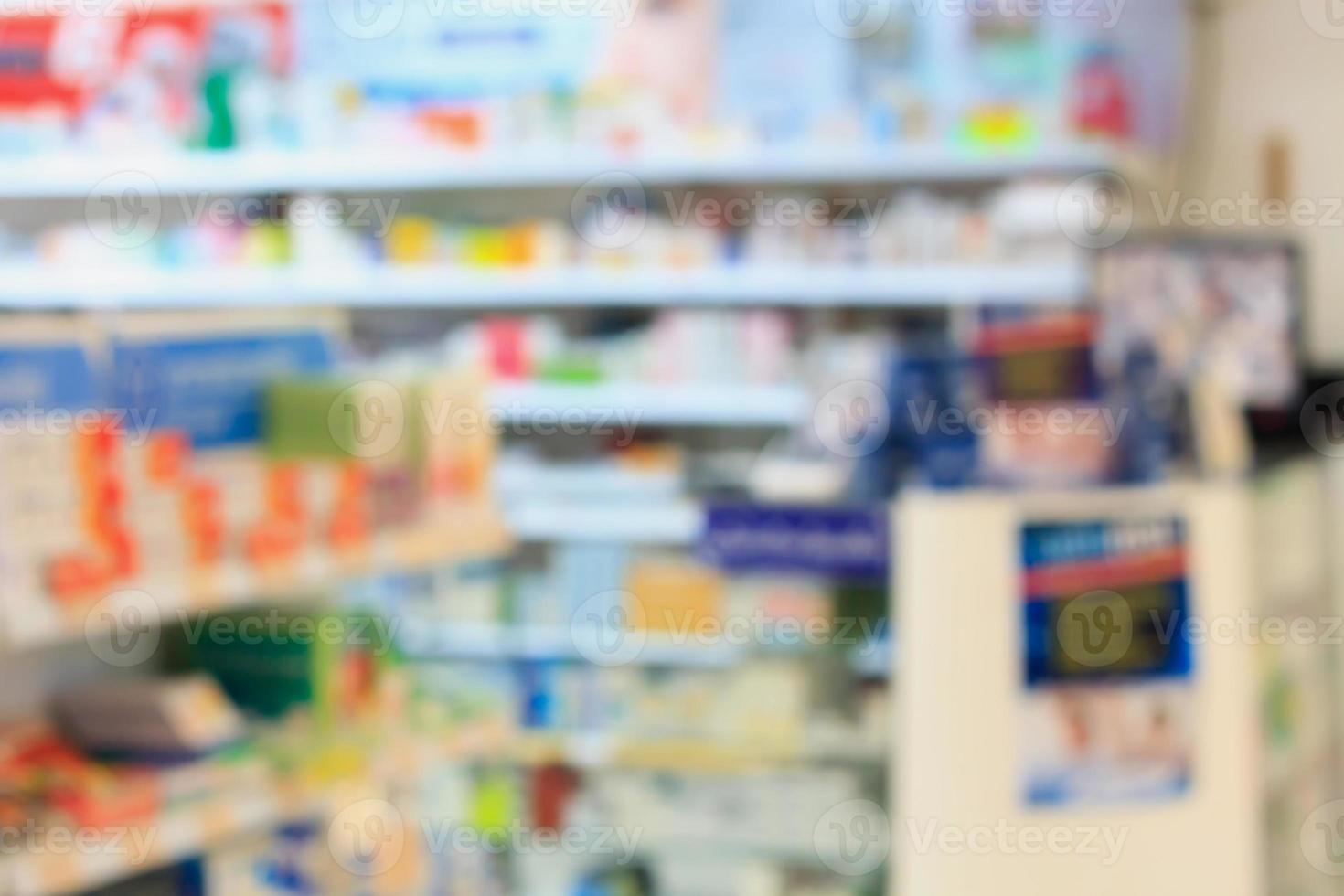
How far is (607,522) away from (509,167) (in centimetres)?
112

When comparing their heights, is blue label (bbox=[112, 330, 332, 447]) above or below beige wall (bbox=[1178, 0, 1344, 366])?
below

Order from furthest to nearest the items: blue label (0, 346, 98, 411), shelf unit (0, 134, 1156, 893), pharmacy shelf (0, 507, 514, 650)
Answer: shelf unit (0, 134, 1156, 893)
blue label (0, 346, 98, 411)
pharmacy shelf (0, 507, 514, 650)

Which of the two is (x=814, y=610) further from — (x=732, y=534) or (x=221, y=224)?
(x=221, y=224)

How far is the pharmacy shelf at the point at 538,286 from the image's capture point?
434cm

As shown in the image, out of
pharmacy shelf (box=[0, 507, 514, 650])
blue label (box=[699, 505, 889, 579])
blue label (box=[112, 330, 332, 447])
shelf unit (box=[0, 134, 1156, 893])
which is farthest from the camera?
shelf unit (box=[0, 134, 1156, 893])

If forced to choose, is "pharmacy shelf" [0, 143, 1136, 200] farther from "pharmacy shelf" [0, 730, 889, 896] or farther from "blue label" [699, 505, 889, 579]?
"pharmacy shelf" [0, 730, 889, 896]

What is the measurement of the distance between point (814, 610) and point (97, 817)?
1916 millimetres

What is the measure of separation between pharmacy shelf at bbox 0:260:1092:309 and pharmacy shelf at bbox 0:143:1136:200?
0.90ft

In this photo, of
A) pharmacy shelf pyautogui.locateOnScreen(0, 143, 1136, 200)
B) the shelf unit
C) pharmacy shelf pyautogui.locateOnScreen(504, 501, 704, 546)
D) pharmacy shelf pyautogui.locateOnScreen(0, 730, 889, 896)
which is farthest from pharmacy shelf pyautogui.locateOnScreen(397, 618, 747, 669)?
pharmacy shelf pyautogui.locateOnScreen(0, 730, 889, 896)

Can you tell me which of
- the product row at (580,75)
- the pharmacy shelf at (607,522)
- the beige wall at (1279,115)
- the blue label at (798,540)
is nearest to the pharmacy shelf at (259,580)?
the blue label at (798,540)

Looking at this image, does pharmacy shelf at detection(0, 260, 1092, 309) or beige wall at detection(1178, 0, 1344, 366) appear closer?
pharmacy shelf at detection(0, 260, 1092, 309)

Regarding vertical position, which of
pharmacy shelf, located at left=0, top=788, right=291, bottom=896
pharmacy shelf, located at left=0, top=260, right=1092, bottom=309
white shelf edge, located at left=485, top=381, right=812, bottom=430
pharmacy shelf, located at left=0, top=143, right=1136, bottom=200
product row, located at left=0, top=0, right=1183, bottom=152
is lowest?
pharmacy shelf, located at left=0, top=788, right=291, bottom=896

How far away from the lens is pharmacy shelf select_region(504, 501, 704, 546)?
180 inches

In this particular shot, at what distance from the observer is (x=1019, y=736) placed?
288 centimetres
